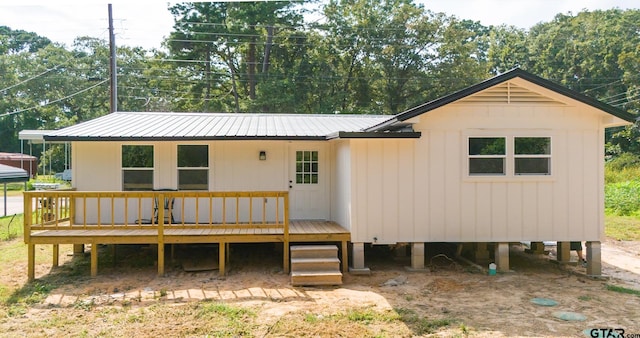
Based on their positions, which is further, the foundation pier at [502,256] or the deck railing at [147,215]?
the foundation pier at [502,256]

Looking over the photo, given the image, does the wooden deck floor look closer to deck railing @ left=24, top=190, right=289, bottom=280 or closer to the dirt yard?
deck railing @ left=24, top=190, right=289, bottom=280

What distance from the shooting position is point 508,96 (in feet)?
26.0

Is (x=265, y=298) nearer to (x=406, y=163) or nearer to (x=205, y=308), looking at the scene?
(x=205, y=308)

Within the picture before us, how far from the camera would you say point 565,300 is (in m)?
6.52

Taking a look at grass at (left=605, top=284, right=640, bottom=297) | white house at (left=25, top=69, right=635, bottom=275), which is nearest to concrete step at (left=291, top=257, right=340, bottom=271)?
white house at (left=25, top=69, right=635, bottom=275)

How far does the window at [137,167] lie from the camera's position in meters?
9.39

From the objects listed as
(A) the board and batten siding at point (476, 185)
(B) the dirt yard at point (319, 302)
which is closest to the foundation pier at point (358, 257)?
(A) the board and batten siding at point (476, 185)

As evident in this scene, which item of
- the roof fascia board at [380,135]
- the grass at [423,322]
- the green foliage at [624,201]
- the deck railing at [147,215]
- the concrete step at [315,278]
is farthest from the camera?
the green foliage at [624,201]

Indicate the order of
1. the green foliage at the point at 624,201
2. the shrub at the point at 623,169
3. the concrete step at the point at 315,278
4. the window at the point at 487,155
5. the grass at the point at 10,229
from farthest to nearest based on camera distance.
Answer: the shrub at the point at 623,169
the green foliage at the point at 624,201
the grass at the point at 10,229
the window at the point at 487,155
the concrete step at the point at 315,278

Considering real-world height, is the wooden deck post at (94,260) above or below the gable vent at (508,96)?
below

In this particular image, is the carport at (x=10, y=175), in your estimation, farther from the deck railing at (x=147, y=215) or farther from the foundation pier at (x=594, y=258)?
the foundation pier at (x=594, y=258)

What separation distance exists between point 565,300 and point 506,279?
47.9 inches

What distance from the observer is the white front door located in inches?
381

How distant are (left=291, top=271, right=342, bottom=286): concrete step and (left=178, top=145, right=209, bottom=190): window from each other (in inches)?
132
